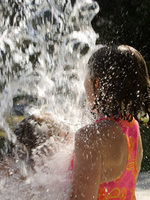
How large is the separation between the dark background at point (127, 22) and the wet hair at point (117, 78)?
13069mm

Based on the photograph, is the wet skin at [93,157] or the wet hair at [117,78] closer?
the wet skin at [93,157]

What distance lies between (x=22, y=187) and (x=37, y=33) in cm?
170

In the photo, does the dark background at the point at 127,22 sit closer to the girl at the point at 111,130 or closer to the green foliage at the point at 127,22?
the green foliage at the point at 127,22

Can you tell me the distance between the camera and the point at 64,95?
3139 millimetres

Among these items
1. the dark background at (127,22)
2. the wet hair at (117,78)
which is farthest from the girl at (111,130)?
the dark background at (127,22)

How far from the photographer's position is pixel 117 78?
61.7 inches

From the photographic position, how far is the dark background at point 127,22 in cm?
1479

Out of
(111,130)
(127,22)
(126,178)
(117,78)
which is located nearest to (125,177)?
(126,178)

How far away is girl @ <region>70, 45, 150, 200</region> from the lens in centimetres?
137

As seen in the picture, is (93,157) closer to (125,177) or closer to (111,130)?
(111,130)

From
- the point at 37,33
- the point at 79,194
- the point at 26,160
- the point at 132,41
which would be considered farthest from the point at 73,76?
the point at 132,41

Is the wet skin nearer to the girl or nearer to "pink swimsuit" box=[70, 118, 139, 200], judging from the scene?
the girl

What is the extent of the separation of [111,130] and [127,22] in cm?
1450

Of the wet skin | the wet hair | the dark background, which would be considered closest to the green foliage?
the dark background
